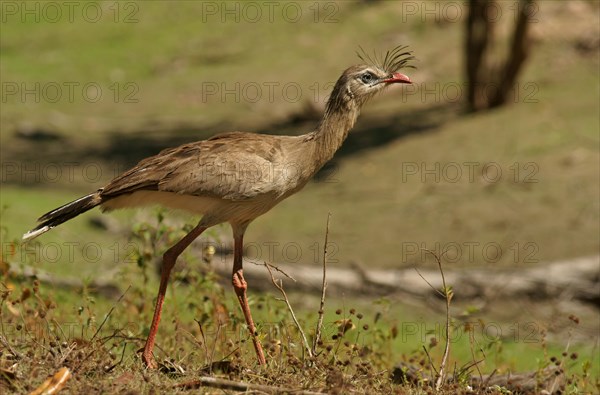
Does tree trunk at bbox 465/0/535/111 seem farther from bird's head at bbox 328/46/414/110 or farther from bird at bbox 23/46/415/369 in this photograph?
bird at bbox 23/46/415/369

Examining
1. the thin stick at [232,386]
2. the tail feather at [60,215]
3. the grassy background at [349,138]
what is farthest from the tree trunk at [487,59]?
the thin stick at [232,386]

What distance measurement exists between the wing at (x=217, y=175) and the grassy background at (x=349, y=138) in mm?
1091

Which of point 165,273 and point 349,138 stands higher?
point 165,273

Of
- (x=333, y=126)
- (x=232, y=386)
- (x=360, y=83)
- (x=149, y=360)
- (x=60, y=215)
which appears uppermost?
(x=360, y=83)

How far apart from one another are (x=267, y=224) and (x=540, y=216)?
2.68 metres

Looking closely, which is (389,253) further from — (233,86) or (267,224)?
(233,86)

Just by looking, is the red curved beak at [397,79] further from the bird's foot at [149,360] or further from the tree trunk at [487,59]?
the tree trunk at [487,59]

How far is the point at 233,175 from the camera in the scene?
5207 mm

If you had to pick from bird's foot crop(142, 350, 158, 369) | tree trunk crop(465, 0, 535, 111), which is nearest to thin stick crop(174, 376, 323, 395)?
bird's foot crop(142, 350, 158, 369)

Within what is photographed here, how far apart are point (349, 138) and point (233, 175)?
342 inches

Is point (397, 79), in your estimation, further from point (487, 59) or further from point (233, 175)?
point (487, 59)

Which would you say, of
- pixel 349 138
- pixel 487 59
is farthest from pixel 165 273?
pixel 487 59

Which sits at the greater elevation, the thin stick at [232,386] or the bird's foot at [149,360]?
the thin stick at [232,386]

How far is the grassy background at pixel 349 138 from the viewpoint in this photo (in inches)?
376
